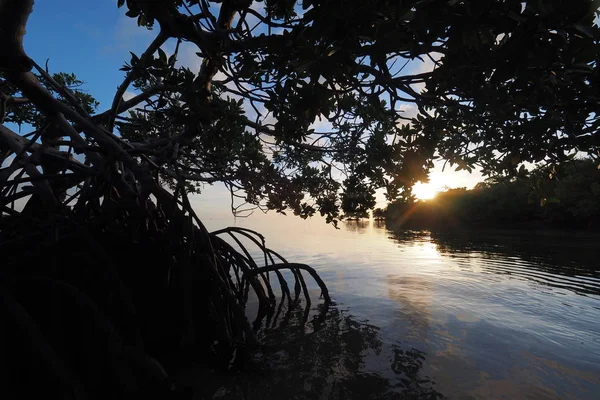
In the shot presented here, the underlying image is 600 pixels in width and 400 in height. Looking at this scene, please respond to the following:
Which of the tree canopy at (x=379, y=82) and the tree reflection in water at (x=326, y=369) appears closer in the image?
the tree canopy at (x=379, y=82)

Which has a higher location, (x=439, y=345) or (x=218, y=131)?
(x=218, y=131)

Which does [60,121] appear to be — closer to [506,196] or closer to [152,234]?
[152,234]

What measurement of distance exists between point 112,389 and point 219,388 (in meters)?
0.83

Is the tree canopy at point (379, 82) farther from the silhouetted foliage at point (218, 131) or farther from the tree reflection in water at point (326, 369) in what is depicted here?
the tree reflection in water at point (326, 369)

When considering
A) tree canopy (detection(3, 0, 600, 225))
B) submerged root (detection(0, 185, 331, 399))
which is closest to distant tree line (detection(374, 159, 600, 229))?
tree canopy (detection(3, 0, 600, 225))

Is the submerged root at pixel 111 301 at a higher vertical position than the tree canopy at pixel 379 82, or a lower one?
lower

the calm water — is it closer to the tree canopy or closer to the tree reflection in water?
the tree reflection in water

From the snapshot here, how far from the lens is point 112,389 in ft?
7.41

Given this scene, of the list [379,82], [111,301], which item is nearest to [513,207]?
[379,82]

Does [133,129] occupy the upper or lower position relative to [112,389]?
upper

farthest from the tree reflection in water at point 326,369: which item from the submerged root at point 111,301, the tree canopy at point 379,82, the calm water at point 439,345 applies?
the tree canopy at point 379,82

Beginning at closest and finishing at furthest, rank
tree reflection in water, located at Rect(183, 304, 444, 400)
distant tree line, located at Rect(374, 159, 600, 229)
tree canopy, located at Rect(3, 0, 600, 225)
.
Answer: tree canopy, located at Rect(3, 0, 600, 225) → tree reflection in water, located at Rect(183, 304, 444, 400) → distant tree line, located at Rect(374, 159, 600, 229)

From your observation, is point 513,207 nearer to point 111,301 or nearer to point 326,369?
point 326,369

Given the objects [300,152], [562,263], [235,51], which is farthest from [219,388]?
[562,263]
